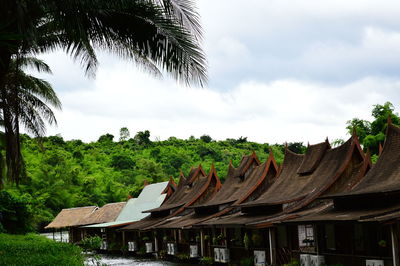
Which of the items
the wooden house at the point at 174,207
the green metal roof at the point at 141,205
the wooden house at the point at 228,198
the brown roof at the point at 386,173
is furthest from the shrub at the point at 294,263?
the green metal roof at the point at 141,205

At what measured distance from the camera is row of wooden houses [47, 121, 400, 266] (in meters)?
17.7

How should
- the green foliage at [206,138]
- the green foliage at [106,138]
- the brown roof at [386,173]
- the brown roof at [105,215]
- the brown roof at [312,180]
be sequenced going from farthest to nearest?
1. the green foliage at [206,138]
2. the green foliage at [106,138]
3. the brown roof at [105,215]
4. the brown roof at [312,180]
5. the brown roof at [386,173]

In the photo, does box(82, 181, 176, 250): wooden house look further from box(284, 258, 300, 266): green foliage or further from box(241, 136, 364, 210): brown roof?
box(284, 258, 300, 266): green foliage

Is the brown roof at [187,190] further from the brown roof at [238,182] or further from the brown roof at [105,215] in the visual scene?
the brown roof at [105,215]

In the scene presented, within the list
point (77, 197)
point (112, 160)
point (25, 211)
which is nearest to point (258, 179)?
point (25, 211)

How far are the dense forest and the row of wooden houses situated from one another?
21.2 meters

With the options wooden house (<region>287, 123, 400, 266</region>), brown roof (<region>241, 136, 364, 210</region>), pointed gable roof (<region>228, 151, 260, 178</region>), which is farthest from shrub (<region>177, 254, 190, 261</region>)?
wooden house (<region>287, 123, 400, 266</region>)

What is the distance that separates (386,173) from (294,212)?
A: 16.0 feet

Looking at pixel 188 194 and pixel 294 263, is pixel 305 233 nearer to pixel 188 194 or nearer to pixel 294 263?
pixel 294 263

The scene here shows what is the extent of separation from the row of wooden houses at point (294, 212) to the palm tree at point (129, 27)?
7.65 meters

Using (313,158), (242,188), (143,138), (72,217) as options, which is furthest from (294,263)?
(143,138)

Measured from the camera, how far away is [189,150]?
8631cm

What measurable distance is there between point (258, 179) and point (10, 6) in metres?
22.0

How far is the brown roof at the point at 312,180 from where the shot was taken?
23.2 metres
